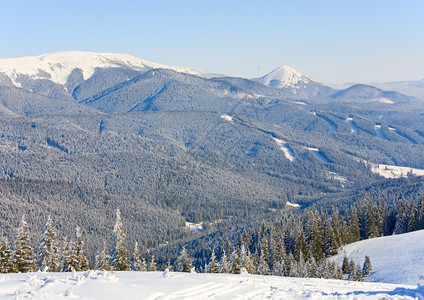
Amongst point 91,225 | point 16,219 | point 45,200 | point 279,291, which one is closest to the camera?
point 279,291

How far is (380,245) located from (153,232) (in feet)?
395

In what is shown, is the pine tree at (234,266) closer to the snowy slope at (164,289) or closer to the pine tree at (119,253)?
the pine tree at (119,253)

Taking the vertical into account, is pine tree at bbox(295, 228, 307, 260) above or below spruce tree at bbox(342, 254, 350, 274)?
above

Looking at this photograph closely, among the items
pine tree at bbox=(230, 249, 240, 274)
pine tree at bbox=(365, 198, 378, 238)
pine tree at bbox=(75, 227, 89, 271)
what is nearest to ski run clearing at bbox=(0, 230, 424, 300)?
pine tree at bbox=(75, 227, 89, 271)

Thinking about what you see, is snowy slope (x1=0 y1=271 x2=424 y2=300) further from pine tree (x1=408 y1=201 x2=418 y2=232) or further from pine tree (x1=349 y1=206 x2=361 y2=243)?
pine tree (x1=408 y1=201 x2=418 y2=232)

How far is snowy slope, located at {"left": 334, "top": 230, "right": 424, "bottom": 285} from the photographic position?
44.3m

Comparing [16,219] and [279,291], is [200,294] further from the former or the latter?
[16,219]

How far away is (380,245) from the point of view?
203 feet

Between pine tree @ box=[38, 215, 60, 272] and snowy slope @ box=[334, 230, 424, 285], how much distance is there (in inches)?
1437

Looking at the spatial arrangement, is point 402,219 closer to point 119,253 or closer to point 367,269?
point 367,269

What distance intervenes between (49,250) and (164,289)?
3052 centimetres

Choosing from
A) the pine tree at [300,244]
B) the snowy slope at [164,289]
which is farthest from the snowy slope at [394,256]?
the snowy slope at [164,289]

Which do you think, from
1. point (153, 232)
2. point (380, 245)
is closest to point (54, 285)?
point (380, 245)

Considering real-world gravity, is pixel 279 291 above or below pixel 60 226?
above
